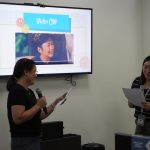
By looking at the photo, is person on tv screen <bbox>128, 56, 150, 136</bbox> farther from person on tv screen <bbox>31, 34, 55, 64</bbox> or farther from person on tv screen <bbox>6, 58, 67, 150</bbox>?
person on tv screen <bbox>6, 58, 67, 150</bbox>

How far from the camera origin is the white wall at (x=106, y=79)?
422 cm

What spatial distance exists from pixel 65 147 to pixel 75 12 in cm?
156

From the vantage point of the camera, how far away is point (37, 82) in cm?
395

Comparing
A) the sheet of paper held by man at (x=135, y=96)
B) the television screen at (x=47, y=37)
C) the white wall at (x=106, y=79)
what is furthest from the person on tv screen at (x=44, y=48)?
the sheet of paper held by man at (x=135, y=96)

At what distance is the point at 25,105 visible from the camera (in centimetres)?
274

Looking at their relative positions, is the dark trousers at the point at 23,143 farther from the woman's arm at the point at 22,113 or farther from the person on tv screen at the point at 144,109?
the person on tv screen at the point at 144,109

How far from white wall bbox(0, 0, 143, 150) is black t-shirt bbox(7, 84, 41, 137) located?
3.99ft

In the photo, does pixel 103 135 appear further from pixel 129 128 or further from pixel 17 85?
pixel 17 85

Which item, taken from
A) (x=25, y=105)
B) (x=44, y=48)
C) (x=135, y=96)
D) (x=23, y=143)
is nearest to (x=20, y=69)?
(x=25, y=105)

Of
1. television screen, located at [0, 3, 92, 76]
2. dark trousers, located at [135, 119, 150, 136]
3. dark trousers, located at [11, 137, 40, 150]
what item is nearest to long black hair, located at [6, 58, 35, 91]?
dark trousers, located at [11, 137, 40, 150]

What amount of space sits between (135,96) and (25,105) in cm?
124

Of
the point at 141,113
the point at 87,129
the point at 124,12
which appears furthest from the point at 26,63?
the point at 124,12

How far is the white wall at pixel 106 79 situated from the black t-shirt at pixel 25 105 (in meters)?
1.22

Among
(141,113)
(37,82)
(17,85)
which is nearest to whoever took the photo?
(17,85)
